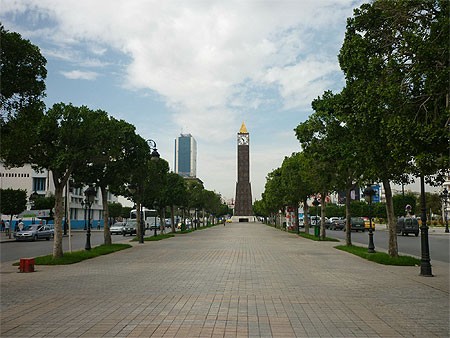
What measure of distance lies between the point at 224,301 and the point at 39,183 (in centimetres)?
7921

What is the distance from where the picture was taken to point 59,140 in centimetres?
1847

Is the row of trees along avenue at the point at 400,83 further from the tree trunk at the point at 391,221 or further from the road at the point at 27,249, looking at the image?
the road at the point at 27,249

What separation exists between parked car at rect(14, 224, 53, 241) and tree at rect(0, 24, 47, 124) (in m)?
31.6

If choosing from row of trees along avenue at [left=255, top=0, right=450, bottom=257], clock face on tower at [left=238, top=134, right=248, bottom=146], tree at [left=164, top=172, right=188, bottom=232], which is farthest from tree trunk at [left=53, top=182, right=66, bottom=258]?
clock face on tower at [left=238, top=134, right=248, bottom=146]

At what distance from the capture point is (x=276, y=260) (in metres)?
20.0

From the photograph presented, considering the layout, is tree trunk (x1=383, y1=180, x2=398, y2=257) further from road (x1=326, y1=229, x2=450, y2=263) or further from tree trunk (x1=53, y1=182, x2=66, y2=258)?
tree trunk (x1=53, y1=182, x2=66, y2=258)

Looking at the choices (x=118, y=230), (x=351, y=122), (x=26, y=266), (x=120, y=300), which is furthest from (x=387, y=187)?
(x=118, y=230)

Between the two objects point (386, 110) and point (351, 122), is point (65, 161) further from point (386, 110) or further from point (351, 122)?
point (386, 110)

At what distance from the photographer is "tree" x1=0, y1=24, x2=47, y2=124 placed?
10.6 metres

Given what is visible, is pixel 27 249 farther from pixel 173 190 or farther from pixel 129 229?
pixel 129 229

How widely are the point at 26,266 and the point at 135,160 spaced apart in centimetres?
1138

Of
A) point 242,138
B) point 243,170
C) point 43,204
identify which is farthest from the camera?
point 242,138

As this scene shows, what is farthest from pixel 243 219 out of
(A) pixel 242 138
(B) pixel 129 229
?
(B) pixel 129 229

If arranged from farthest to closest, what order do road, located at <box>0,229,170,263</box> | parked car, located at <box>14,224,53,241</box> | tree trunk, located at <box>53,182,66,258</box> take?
1. parked car, located at <box>14,224,53,241</box>
2. road, located at <box>0,229,170,263</box>
3. tree trunk, located at <box>53,182,66,258</box>
